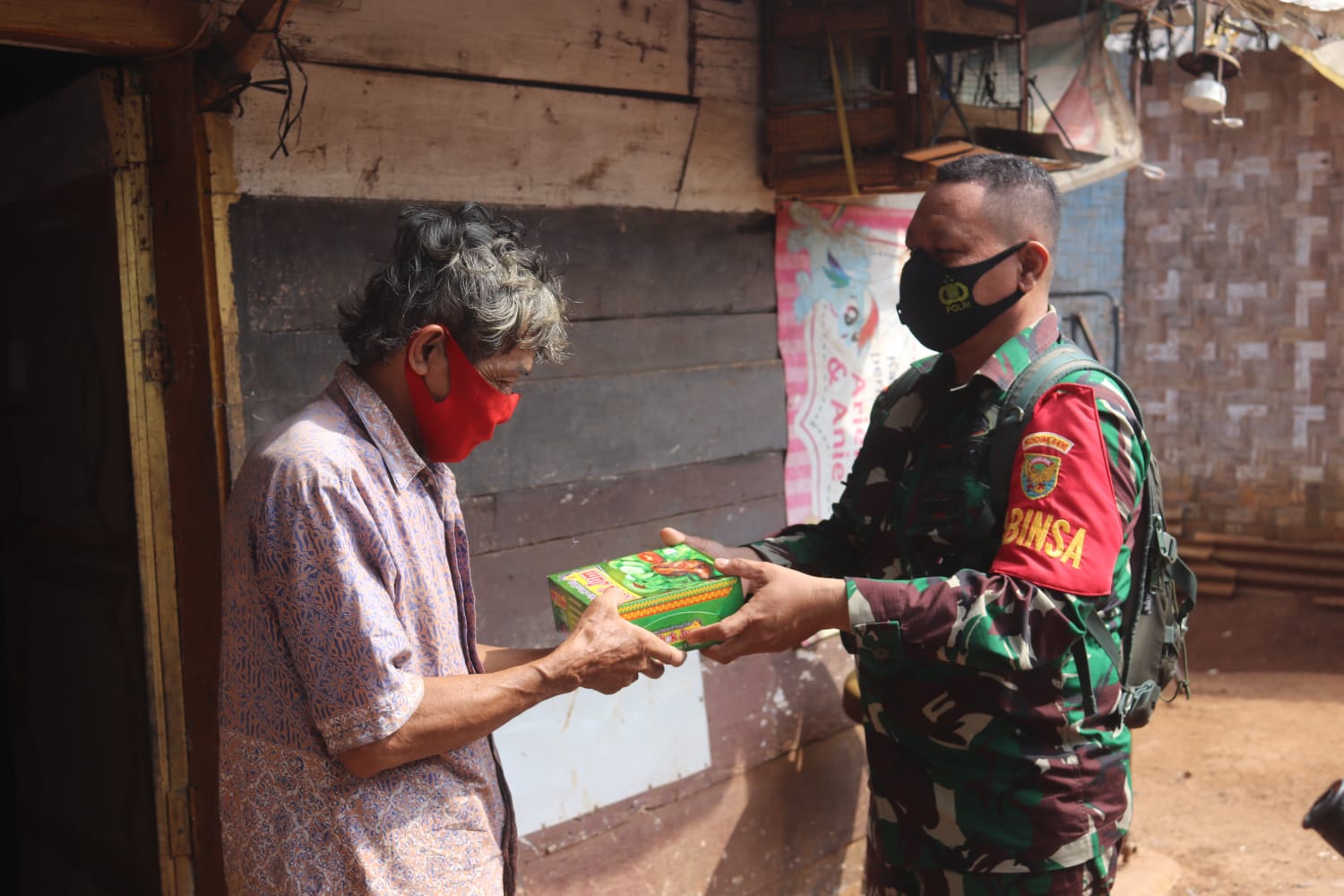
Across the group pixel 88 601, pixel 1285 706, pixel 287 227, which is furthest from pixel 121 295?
pixel 1285 706

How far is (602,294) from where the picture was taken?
3.41 metres

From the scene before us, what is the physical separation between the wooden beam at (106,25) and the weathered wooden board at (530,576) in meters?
1.48

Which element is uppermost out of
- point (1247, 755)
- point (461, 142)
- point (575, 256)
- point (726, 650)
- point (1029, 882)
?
point (461, 142)

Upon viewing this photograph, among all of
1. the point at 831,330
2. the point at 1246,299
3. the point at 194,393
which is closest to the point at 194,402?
the point at 194,393

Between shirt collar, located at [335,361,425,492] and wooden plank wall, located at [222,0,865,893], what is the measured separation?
→ 0.88 metres

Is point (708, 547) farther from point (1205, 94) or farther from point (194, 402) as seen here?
point (1205, 94)

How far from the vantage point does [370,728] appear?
1718 millimetres

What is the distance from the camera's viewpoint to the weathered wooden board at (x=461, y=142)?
2732 millimetres

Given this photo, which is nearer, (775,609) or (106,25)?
(775,609)

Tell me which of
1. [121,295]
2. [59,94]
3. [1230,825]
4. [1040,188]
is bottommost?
[1230,825]

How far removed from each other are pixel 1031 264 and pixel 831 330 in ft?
5.87

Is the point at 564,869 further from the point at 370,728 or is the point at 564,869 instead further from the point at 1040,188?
the point at 1040,188

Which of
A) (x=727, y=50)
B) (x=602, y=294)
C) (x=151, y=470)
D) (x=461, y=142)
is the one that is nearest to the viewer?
(x=151, y=470)

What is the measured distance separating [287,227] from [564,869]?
2.10 metres
